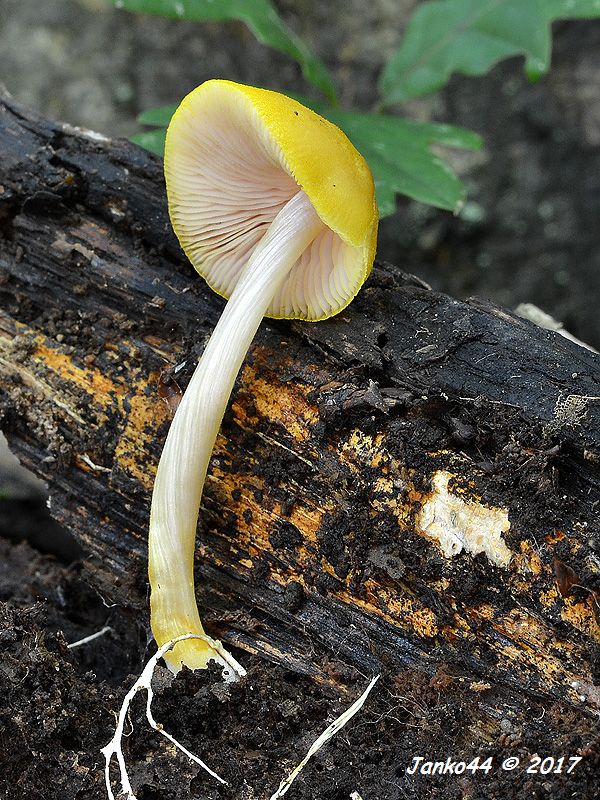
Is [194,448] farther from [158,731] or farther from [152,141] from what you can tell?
[152,141]

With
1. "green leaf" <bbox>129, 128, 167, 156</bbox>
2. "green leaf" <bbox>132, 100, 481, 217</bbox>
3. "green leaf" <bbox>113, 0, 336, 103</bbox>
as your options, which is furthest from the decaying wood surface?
"green leaf" <bbox>113, 0, 336, 103</bbox>

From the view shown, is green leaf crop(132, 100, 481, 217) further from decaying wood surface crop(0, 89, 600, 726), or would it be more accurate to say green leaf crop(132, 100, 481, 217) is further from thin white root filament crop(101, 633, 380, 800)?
thin white root filament crop(101, 633, 380, 800)

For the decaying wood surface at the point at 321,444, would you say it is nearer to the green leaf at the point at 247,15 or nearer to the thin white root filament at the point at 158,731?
the thin white root filament at the point at 158,731

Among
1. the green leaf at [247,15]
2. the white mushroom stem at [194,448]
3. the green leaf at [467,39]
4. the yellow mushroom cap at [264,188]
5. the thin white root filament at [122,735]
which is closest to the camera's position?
the thin white root filament at [122,735]

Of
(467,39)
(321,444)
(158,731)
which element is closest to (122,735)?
(158,731)

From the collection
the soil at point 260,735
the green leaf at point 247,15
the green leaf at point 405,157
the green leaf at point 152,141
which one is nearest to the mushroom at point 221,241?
the soil at point 260,735
